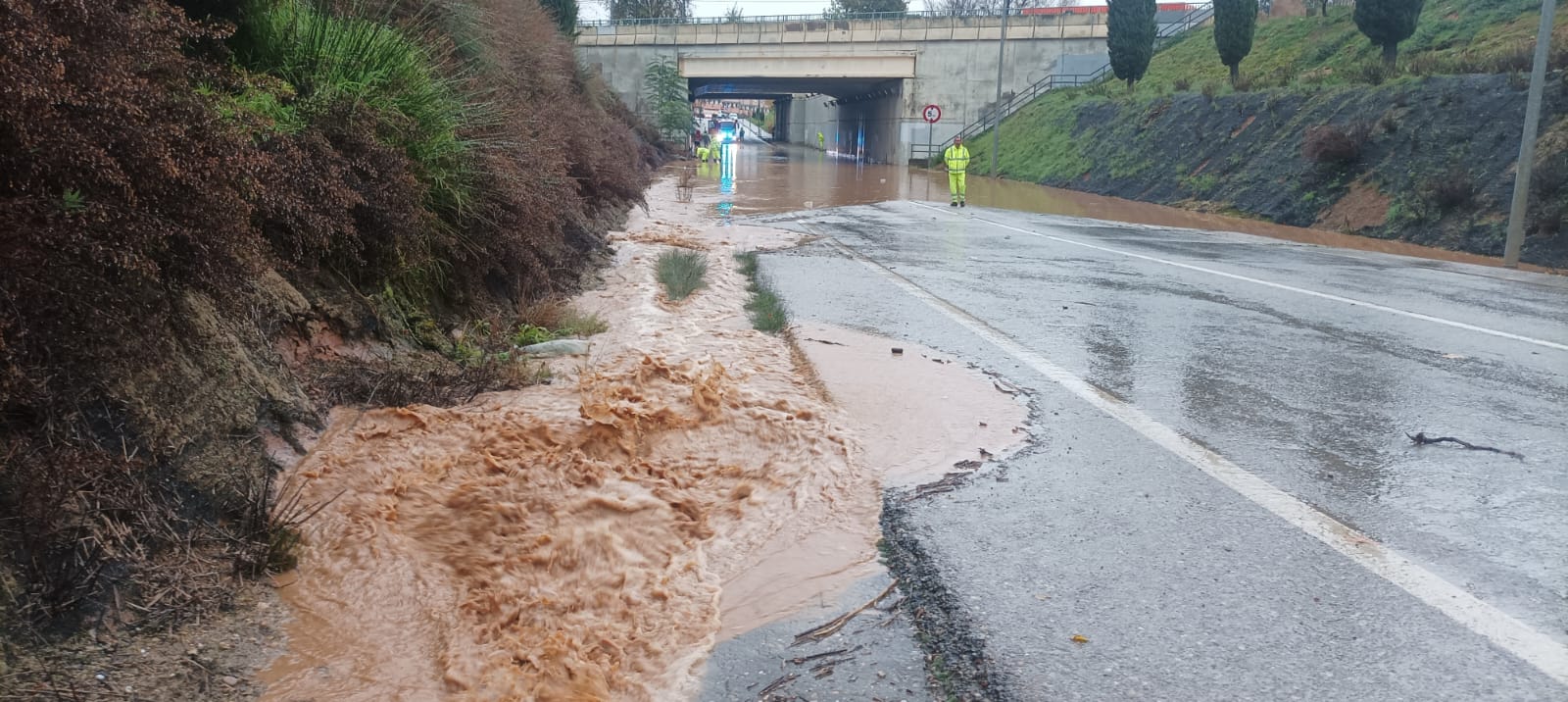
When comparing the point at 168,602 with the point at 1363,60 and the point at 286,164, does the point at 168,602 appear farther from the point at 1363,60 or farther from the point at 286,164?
the point at 1363,60

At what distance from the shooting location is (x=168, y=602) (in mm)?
3471

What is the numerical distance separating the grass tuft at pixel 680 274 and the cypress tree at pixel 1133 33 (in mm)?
37055

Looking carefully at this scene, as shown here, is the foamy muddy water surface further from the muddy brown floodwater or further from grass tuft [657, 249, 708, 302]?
the muddy brown floodwater

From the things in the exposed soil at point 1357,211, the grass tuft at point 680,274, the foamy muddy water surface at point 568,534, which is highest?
the exposed soil at point 1357,211

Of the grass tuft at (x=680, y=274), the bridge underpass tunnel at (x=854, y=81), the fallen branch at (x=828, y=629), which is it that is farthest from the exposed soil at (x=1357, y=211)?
the bridge underpass tunnel at (x=854, y=81)

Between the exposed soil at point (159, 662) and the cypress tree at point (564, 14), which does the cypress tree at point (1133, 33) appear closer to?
the cypress tree at point (564, 14)

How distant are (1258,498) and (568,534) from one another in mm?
2882

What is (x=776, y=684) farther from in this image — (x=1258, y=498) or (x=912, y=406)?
(x=912, y=406)

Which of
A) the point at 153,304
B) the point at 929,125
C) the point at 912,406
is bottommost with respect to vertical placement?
the point at 912,406

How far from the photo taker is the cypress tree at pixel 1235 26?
36688 mm

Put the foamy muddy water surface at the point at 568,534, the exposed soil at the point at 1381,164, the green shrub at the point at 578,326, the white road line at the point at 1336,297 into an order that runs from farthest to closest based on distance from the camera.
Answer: the exposed soil at the point at 1381,164
the white road line at the point at 1336,297
the green shrub at the point at 578,326
the foamy muddy water surface at the point at 568,534

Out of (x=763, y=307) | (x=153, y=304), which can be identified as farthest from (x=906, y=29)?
(x=153, y=304)

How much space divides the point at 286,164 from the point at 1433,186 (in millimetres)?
19277

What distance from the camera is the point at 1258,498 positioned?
4824 millimetres
